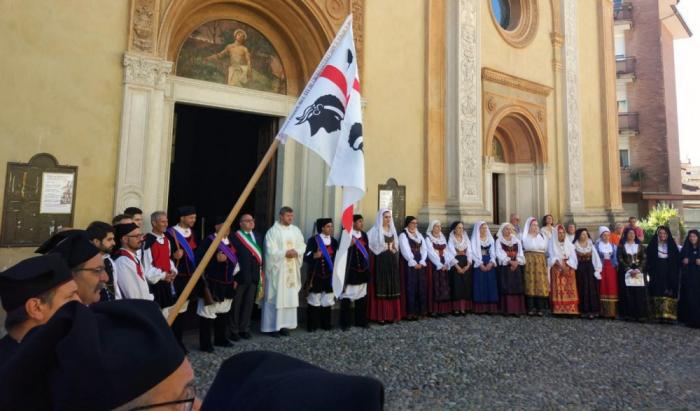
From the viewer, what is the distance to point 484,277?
8430 millimetres

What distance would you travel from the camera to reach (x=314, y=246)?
7.04m

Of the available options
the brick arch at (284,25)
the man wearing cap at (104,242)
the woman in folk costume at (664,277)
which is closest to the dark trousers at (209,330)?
the man wearing cap at (104,242)

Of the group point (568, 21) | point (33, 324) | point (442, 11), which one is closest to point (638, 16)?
point (568, 21)

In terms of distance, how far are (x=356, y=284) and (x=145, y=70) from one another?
14.3 ft

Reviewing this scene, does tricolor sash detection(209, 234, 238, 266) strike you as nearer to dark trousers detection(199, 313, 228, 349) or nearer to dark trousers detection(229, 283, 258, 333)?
dark trousers detection(229, 283, 258, 333)

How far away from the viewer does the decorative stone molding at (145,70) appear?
593cm

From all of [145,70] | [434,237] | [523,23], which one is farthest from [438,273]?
[523,23]

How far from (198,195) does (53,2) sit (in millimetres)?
4903

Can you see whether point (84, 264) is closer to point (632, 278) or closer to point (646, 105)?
point (632, 278)

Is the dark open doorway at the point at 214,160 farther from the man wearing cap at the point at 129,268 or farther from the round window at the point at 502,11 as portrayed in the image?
the round window at the point at 502,11

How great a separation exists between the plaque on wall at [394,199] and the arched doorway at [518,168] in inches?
154

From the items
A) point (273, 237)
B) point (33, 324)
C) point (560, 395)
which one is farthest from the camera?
point (273, 237)

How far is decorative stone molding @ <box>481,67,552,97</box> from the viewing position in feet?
35.1

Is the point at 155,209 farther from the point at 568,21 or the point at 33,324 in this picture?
the point at 568,21
